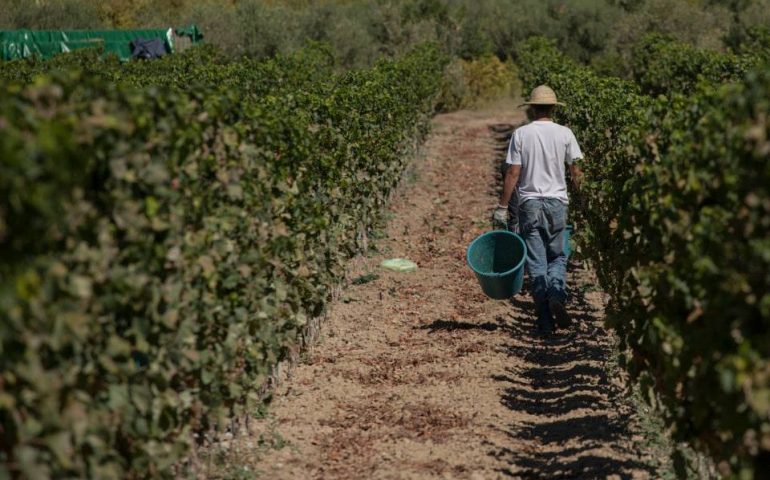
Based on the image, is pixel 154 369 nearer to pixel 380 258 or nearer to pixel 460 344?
pixel 460 344

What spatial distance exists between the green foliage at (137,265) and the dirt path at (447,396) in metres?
0.57

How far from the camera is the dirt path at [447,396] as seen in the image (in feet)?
20.3

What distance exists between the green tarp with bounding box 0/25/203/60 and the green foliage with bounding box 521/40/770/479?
31130 mm

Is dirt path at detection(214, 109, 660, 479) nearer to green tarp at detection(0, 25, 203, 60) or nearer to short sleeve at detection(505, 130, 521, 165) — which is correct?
short sleeve at detection(505, 130, 521, 165)

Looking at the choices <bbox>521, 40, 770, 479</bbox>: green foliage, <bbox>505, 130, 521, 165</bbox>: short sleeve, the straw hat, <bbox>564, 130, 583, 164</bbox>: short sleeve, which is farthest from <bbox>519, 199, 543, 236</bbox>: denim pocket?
<bbox>521, 40, 770, 479</bbox>: green foliage

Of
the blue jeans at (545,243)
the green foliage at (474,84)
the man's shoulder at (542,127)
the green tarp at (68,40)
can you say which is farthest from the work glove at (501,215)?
the green tarp at (68,40)

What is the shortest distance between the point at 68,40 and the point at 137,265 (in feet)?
113

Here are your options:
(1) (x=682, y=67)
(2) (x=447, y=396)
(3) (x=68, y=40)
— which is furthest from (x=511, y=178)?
(3) (x=68, y=40)

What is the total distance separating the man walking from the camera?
28.2 feet

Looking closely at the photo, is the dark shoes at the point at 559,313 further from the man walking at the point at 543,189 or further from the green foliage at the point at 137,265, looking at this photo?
the green foliage at the point at 137,265

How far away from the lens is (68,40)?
1446 inches

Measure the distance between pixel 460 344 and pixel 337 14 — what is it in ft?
112

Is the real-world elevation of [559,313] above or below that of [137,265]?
above

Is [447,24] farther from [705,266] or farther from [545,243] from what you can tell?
[705,266]
